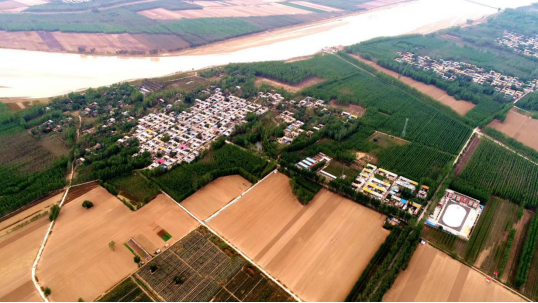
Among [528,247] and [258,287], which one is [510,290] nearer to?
[528,247]

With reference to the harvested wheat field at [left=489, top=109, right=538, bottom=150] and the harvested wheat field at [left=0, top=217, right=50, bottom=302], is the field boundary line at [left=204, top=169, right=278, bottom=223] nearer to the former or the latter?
the harvested wheat field at [left=0, top=217, right=50, bottom=302]

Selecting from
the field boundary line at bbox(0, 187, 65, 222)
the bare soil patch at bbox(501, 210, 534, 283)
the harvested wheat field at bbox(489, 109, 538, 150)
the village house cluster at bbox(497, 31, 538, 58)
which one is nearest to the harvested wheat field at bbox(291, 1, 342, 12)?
the village house cluster at bbox(497, 31, 538, 58)

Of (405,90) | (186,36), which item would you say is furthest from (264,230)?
(186,36)

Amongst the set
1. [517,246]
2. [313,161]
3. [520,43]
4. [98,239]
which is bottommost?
[98,239]

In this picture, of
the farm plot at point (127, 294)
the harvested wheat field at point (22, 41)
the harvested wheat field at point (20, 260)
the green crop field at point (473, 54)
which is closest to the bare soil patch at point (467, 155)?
the green crop field at point (473, 54)

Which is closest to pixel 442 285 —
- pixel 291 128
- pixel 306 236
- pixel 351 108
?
pixel 306 236

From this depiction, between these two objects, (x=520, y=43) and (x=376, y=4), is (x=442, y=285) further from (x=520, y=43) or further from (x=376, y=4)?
(x=376, y=4)
